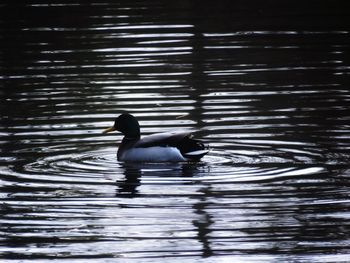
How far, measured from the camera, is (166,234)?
1066 centimetres

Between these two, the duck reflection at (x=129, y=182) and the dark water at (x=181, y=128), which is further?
the duck reflection at (x=129, y=182)

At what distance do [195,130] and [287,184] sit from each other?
3.10 metres

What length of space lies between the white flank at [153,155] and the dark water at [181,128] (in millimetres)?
126

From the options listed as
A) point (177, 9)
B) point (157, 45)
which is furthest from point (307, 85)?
point (177, 9)

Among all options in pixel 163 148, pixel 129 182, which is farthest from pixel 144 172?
pixel 129 182

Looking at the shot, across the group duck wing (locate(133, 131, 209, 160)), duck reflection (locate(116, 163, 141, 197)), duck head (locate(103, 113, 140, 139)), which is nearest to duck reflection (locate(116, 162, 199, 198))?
duck reflection (locate(116, 163, 141, 197))

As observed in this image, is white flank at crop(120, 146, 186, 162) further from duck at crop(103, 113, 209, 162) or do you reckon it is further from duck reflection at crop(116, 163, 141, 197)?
duck reflection at crop(116, 163, 141, 197)

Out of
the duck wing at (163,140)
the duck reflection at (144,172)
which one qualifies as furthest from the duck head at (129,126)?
the duck reflection at (144,172)

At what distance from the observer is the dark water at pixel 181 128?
34.8 ft

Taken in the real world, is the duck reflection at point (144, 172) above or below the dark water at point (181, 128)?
below

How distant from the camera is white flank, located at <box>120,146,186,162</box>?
13836 mm

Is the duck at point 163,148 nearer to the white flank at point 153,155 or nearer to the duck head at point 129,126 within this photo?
the white flank at point 153,155

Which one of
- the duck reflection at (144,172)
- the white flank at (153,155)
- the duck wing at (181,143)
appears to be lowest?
the duck reflection at (144,172)

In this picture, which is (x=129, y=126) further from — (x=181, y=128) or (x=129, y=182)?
(x=129, y=182)
